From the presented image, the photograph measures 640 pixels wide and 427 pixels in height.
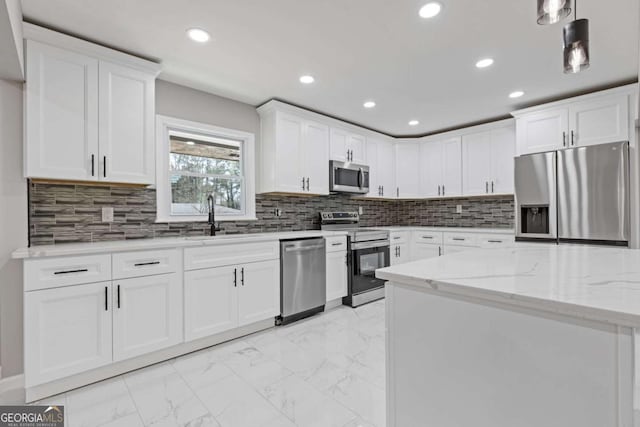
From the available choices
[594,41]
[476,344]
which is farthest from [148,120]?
[594,41]

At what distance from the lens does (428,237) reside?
4539 millimetres

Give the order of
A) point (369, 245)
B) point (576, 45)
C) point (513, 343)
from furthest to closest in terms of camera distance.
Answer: point (369, 245) < point (576, 45) < point (513, 343)

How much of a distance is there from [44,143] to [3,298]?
42.8 inches

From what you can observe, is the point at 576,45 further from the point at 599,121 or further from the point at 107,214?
the point at 107,214

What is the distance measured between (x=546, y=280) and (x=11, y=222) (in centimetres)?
306

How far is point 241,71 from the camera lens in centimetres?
277

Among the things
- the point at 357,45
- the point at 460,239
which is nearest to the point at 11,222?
the point at 357,45

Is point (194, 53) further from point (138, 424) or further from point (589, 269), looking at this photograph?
point (589, 269)

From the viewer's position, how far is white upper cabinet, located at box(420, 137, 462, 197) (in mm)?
4613

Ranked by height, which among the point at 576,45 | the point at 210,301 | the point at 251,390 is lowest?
the point at 251,390

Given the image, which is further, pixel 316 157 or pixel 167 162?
pixel 316 157

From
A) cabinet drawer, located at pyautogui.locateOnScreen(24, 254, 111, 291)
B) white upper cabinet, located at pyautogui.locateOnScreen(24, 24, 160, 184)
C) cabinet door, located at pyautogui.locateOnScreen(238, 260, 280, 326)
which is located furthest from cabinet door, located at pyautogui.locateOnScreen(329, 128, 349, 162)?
cabinet drawer, located at pyautogui.locateOnScreen(24, 254, 111, 291)

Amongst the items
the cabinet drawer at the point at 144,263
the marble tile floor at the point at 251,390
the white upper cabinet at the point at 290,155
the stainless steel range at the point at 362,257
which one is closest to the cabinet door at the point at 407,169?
the stainless steel range at the point at 362,257

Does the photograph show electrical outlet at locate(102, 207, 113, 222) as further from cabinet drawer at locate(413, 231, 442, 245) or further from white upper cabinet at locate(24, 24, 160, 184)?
cabinet drawer at locate(413, 231, 442, 245)
